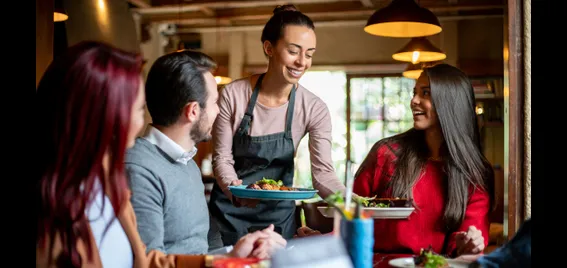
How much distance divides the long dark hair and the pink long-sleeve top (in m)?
1.57

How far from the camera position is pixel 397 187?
2889 mm

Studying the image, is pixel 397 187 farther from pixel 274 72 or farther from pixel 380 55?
pixel 380 55

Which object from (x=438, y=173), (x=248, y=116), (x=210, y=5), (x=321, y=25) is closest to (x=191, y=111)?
(x=248, y=116)

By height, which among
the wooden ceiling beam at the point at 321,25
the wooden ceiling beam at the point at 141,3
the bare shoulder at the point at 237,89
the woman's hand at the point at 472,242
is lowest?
the woman's hand at the point at 472,242

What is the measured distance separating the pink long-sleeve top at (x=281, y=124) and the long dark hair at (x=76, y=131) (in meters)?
1.57

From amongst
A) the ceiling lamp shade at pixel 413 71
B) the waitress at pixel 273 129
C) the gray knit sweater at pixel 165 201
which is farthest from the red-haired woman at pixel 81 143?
the ceiling lamp shade at pixel 413 71

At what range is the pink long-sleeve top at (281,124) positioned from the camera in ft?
10.4

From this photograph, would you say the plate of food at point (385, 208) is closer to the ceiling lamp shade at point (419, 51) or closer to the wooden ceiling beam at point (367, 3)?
the ceiling lamp shade at point (419, 51)

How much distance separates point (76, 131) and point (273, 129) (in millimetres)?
1840

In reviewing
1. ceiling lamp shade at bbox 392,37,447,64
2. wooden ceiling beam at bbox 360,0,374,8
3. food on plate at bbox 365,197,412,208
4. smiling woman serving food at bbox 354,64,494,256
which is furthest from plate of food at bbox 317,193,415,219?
wooden ceiling beam at bbox 360,0,374,8

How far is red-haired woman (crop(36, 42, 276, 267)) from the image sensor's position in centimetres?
150

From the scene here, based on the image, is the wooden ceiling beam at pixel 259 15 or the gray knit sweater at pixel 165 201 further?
the wooden ceiling beam at pixel 259 15

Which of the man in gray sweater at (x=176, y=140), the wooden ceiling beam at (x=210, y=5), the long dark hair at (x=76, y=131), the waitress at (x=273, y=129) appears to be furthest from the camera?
the wooden ceiling beam at (x=210, y=5)
